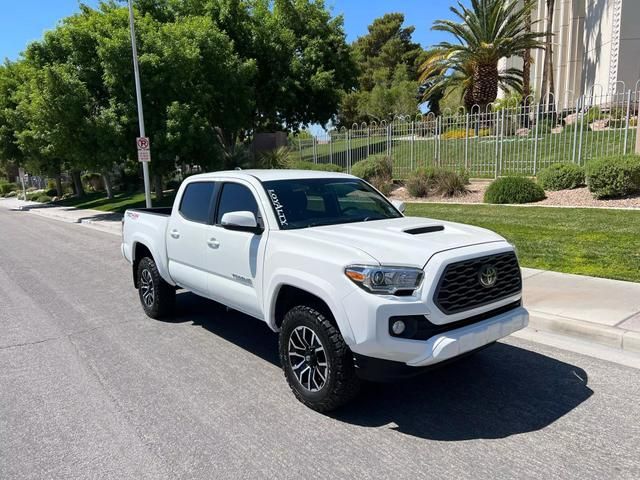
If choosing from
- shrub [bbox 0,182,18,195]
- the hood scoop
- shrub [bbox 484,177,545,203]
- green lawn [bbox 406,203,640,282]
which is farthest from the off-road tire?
shrub [bbox 0,182,18,195]

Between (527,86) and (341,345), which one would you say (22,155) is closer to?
(527,86)

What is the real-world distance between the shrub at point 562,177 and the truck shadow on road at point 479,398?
1110 cm

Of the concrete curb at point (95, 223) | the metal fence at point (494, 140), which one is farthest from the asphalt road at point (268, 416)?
the metal fence at point (494, 140)

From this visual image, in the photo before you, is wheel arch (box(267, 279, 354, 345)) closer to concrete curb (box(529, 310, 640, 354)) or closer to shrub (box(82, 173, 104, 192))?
concrete curb (box(529, 310, 640, 354))

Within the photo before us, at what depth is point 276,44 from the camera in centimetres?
2798

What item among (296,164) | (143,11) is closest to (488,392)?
(296,164)

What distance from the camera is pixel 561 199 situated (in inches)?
555

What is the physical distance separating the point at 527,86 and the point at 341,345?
103ft

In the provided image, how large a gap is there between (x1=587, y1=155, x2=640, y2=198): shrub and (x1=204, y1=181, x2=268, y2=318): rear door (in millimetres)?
11085

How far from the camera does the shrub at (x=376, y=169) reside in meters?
20.0

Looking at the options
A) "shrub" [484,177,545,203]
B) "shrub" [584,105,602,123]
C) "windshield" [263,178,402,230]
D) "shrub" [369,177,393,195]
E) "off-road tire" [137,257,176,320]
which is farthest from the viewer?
"shrub" [369,177,393,195]

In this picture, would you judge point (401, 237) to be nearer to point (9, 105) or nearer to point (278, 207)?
point (278, 207)

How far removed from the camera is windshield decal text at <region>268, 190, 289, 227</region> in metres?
4.65

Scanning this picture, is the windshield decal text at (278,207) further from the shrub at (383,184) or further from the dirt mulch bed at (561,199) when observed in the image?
the shrub at (383,184)
